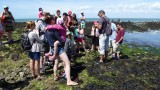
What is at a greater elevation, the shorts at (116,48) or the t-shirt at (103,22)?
the t-shirt at (103,22)

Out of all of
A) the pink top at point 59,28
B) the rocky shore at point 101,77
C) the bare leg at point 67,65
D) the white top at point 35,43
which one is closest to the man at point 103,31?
the rocky shore at point 101,77

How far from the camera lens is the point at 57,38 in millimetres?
11891

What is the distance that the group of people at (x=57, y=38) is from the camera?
11.9 m

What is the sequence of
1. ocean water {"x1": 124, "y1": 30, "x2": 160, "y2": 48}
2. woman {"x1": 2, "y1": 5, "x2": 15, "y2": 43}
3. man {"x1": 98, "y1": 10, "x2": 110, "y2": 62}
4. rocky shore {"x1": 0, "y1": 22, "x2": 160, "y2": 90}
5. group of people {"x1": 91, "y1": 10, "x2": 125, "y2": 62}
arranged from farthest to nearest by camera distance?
ocean water {"x1": 124, "y1": 30, "x2": 160, "y2": 48} < woman {"x1": 2, "y1": 5, "x2": 15, "y2": 43} < group of people {"x1": 91, "y1": 10, "x2": 125, "y2": 62} < man {"x1": 98, "y1": 10, "x2": 110, "y2": 62} < rocky shore {"x1": 0, "y1": 22, "x2": 160, "y2": 90}

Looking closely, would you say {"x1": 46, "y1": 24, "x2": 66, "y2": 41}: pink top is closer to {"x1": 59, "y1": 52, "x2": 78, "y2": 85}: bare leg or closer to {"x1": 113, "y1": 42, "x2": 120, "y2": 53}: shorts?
{"x1": 59, "y1": 52, "x2": 78, "y2": 85}: bare leg

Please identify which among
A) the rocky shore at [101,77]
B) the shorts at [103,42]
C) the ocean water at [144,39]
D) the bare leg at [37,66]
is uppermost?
the shorts at [103,42]

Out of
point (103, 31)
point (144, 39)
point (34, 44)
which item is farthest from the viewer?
point (144, 39)

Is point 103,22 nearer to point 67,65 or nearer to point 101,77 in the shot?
point 101,77

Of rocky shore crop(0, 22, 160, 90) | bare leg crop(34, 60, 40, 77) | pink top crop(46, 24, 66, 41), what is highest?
pink top crop(46, 24, 66, 41)

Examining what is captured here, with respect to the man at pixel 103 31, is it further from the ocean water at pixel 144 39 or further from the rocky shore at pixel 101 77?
the ocean water at pixel 144 39

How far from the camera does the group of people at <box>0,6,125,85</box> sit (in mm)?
11945

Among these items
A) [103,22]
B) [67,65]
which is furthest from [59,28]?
[103,22]

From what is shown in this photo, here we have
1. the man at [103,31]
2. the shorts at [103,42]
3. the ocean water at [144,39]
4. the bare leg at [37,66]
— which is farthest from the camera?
the ocean water at [144,39]

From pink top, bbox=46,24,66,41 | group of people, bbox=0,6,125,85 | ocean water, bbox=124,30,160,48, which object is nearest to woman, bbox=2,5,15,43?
group of people, bbox=0,6,125,85
